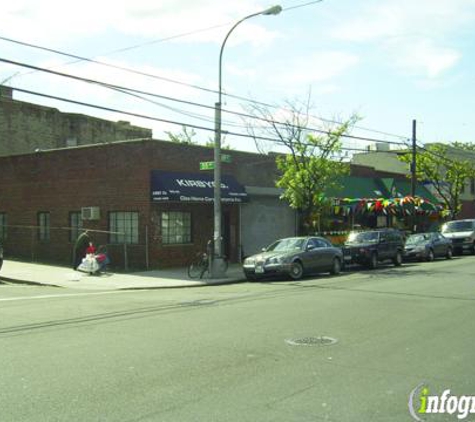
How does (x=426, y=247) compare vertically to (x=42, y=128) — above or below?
below

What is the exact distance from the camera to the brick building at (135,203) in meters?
23.1

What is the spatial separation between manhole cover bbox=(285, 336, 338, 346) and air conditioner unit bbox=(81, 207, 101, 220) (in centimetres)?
1679

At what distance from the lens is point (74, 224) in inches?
1023

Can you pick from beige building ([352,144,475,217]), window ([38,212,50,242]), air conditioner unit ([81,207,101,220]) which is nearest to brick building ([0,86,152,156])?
window ([38,212,50,242])

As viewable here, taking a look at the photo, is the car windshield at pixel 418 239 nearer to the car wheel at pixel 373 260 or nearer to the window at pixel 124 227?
the car wheel at pixel 373 260

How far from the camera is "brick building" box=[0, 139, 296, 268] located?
23.1 m

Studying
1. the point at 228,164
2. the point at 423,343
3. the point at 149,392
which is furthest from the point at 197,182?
the point at 149,392

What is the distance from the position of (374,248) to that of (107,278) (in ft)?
35.7

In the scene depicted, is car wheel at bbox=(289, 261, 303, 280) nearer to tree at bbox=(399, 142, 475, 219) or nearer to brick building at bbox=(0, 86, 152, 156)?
brick building at bbox=(0, 86, 152, 156)

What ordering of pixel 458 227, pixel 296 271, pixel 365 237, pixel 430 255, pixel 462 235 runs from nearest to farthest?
pixel 296 271
pixel 365 237
pixel 430 255
pixel 462 235
pixel 458 227

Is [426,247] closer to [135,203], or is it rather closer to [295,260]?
[295,260]

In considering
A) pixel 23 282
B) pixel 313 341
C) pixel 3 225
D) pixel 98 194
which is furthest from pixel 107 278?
pixel 313 341

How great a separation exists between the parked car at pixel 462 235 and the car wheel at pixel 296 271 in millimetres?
16903

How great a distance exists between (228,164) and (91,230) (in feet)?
21.6
